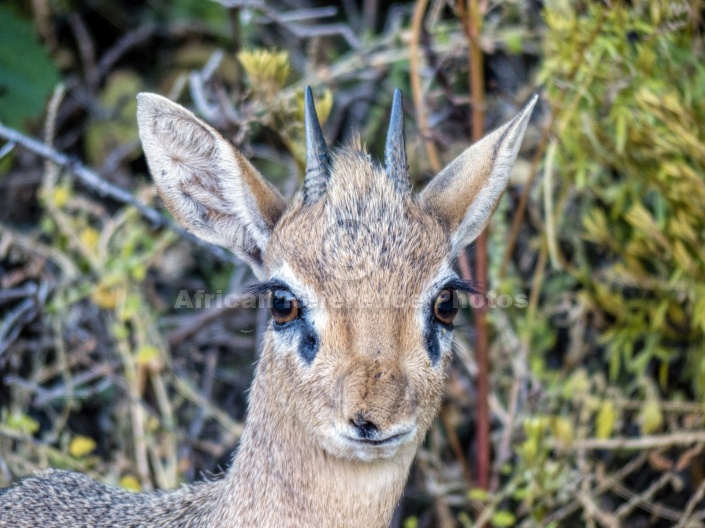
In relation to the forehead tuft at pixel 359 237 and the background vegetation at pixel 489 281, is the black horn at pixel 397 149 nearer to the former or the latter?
the forehead tuft at pixel 359 237

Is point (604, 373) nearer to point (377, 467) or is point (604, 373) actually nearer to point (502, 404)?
point (502, 404)

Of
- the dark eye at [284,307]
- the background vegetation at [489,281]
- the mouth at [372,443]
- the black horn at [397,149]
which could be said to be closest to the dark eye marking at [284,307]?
the dark eye at [284,307]

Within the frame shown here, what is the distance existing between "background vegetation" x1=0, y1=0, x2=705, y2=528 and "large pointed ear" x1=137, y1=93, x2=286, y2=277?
84 centimetres

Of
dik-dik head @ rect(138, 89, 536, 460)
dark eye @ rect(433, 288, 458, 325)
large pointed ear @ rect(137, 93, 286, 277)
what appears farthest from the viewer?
large pointed ear @ rect(137, 93, 286, 277)

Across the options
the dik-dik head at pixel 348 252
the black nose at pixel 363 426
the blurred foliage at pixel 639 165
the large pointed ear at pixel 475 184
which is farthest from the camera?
the blurred foliage at pixel 639 165

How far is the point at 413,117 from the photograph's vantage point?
21.1 ft

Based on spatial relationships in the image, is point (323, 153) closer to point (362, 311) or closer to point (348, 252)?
point (348, 252)

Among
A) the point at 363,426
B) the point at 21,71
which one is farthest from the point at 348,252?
the point at 21,71

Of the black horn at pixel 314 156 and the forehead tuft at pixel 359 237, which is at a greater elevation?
the black horn at pixel 314 156

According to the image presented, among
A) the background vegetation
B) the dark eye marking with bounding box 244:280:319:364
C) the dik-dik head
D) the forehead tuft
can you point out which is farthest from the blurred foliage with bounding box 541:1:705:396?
the dark eye marking with bounding box 244:280:319:364

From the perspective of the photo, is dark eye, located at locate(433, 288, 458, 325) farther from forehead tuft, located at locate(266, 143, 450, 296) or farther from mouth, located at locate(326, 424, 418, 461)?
mouth, located at locate(326, 424, 418, 461)

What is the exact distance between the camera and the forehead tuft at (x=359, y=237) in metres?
3.51

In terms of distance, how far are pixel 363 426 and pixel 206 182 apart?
141 centimetres

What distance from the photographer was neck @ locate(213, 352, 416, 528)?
3.57 meters
